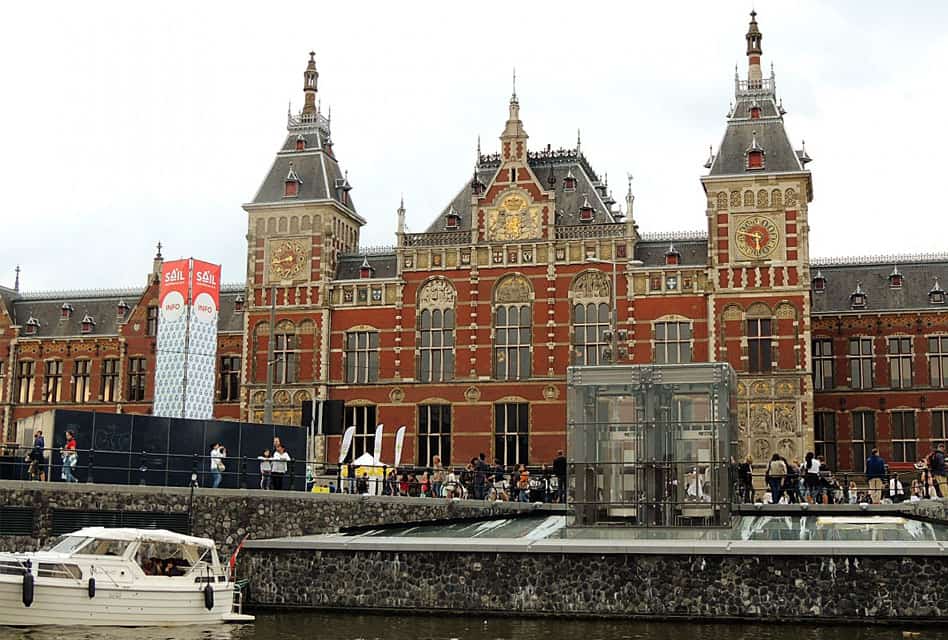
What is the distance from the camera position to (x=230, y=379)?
58.9m

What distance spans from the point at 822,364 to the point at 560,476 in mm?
19425

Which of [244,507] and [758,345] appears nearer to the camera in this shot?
[244,507]

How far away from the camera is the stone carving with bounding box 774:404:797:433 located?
1863 inches

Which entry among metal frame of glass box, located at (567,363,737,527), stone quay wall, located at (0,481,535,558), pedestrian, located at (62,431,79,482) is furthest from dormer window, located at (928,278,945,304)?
pedestrian, located at (62,431,79,482)

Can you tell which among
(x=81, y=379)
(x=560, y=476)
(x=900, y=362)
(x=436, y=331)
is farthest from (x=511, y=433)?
(x=81, y=379)

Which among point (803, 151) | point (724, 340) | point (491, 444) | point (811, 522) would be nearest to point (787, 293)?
point (724, 340)

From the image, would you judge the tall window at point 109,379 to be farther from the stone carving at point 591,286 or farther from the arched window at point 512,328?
the stone carving at point 591,286

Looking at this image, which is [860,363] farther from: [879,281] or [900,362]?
[879,281]

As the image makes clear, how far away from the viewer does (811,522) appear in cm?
2986

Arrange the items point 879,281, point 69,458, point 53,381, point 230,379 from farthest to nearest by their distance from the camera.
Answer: point 53,381 < point 230,379 < point 879,281 < point 69,458

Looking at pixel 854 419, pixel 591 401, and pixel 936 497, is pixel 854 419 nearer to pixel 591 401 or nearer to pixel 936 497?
pixel 936 497

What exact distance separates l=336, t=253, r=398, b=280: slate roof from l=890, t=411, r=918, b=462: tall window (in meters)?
22.7

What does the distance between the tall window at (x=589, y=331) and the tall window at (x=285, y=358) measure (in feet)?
42.9

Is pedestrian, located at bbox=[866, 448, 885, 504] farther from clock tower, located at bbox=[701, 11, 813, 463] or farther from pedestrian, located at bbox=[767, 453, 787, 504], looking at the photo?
clock tower, located at bbox=[701, 11, 813, 463]
